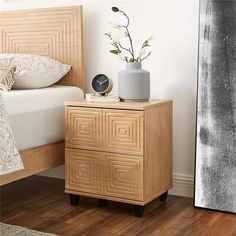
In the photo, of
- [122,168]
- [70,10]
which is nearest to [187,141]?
[122,168]

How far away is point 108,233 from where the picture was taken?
7.55 feet

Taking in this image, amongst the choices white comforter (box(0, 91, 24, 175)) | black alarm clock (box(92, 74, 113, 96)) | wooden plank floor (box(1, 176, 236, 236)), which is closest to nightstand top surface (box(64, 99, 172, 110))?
black alarm clock (box(92, 74, 113, 96))

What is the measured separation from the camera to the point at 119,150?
8.40 ft

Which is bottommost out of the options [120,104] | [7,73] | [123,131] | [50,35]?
[123,131]

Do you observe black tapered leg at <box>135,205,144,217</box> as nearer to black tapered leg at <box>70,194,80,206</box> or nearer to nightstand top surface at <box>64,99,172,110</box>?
black tapered leg at <box>70,194,80,206</box>

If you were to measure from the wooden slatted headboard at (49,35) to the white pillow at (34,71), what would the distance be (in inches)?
5.6

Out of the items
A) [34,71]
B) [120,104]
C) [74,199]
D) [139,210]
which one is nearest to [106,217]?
[139,210]

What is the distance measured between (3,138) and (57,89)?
2.39 ft

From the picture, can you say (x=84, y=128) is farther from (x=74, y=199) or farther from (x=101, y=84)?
(x=74, y=199)

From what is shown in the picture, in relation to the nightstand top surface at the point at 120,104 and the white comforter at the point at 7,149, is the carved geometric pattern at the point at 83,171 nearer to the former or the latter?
the nightstand top surface at the point at 120,104

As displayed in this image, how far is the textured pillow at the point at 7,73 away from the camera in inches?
106

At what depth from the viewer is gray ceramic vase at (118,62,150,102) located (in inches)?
103

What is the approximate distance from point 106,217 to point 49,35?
4.32ft

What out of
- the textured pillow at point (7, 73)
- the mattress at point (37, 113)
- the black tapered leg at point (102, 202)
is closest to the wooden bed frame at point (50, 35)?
the mattress at point (37, 113)
